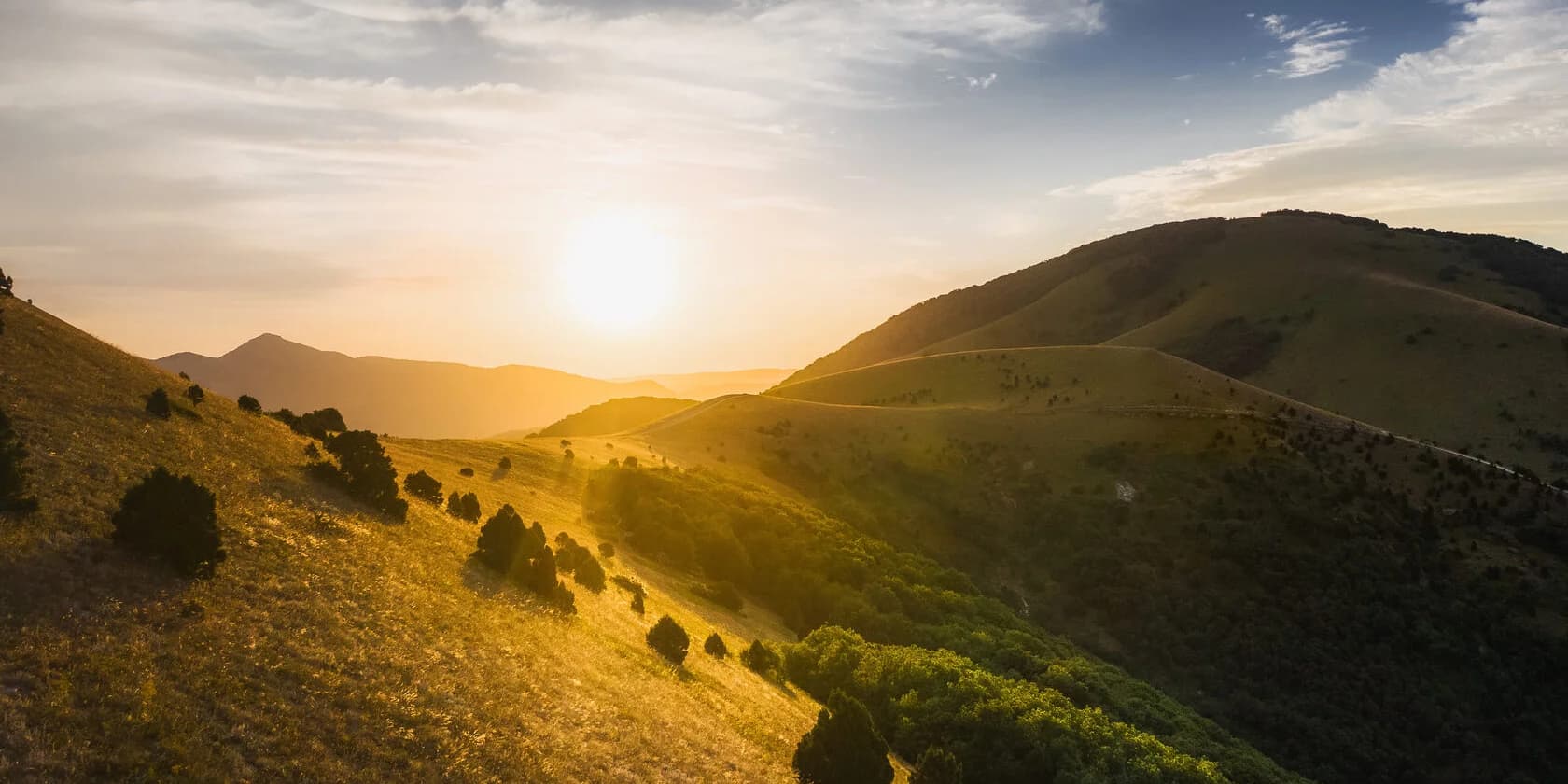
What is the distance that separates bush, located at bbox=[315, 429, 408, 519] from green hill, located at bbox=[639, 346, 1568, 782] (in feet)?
127

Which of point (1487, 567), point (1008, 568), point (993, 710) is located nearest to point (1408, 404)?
point (1487, 567)

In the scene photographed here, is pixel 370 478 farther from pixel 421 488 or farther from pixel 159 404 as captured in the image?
pixel 159 404

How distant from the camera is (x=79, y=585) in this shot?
47.1 feet

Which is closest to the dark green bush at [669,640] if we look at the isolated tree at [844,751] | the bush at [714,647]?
the bush at [714,647]

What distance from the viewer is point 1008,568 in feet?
200

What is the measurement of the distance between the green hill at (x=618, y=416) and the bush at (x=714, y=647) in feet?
323

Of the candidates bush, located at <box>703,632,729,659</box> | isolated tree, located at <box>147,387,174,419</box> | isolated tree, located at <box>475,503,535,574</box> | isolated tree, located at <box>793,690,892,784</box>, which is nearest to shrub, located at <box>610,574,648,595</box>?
bush, located at <box>703,632,729,659</box>

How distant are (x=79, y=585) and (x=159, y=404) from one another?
13.0 m

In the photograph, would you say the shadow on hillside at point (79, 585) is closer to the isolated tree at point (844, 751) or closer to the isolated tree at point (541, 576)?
the isolated tree at point (541, 576)

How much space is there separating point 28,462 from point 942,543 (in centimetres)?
5654

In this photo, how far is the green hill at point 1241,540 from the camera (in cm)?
4247

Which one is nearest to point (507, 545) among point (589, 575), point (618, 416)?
point (589, 575)

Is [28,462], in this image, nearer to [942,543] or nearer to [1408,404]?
[942,543]

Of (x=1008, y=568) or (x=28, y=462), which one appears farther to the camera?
(x=1008, y=568)
